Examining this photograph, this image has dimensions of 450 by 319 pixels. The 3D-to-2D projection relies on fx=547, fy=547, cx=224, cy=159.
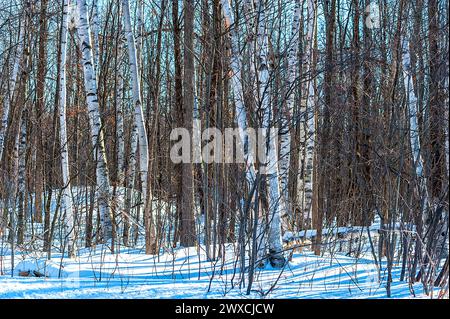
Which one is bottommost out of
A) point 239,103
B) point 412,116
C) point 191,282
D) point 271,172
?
point 191,282

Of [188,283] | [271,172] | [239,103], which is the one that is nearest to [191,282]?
[188,283]

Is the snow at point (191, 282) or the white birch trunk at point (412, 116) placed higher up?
the white birch trunk at point (412, 116)

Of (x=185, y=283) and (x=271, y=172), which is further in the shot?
(x=271, y=172)

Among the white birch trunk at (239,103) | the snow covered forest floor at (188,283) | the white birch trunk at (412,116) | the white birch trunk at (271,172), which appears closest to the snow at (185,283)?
→ the snow covered forest floor at (188,283)

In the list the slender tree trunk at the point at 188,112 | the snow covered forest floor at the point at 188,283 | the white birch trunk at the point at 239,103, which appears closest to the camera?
the snow covered forest floor at the point at 188,283

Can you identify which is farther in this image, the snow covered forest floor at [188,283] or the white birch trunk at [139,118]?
the white birch trunk at [139,118]

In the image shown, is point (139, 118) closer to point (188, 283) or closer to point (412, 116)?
point (188, 283)

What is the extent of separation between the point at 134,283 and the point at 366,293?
7.01ft

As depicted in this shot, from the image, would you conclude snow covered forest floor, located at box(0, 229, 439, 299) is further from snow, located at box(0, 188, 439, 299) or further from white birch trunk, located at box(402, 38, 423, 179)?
white birch trunk, located at box(402, 38, 423, 179)

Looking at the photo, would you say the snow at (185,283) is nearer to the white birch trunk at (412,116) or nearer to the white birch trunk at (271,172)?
the white birch trunk at (271,172)

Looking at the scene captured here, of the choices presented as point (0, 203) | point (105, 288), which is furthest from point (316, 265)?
point (0, 203)

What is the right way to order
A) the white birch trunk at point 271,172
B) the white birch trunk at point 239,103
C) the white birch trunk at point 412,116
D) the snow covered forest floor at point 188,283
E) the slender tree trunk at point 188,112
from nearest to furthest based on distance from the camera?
1. the snow covered forest floor at point 188,283
2. the white birch trunk at point 412,116
3. the white birch trunk at point 239,103
4. the white birch trunk at point 271,172
5. the slender tree trunk at point 188,112
